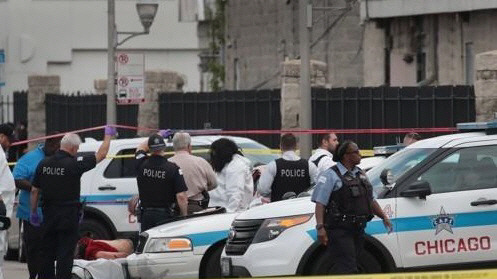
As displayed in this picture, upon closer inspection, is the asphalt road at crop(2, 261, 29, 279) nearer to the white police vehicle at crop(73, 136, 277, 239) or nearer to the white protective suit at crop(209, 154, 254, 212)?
the white police vehicle at crop(73, 136, 277, 239)

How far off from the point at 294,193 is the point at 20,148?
15.5m

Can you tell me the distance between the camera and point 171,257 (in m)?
14.8

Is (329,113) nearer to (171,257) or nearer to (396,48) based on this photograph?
(396,48)

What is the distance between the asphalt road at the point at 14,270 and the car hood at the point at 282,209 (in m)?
4.75

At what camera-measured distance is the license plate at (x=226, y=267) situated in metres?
14.1

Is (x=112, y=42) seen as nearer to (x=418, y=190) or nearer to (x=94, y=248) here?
(x=94, y=248)

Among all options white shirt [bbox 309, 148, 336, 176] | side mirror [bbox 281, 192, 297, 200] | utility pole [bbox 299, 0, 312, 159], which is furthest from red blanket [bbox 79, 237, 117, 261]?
utility pole [bbox 299, 0, 312, 159]

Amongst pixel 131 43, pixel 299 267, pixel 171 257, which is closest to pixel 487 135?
pixel 299 267

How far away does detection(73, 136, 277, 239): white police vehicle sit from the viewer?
19828mm

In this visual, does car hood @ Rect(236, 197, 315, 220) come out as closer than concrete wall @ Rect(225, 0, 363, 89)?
Yes

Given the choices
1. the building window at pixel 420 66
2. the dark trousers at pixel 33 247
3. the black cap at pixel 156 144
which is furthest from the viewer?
the building window at pixel 420 66

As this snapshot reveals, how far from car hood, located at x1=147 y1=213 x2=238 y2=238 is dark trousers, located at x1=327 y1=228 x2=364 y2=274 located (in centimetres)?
193

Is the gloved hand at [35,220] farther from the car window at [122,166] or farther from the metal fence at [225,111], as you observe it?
the metal fence at [225,111]

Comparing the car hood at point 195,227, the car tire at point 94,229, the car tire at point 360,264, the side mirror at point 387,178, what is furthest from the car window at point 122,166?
the side mirror at point 387,178
